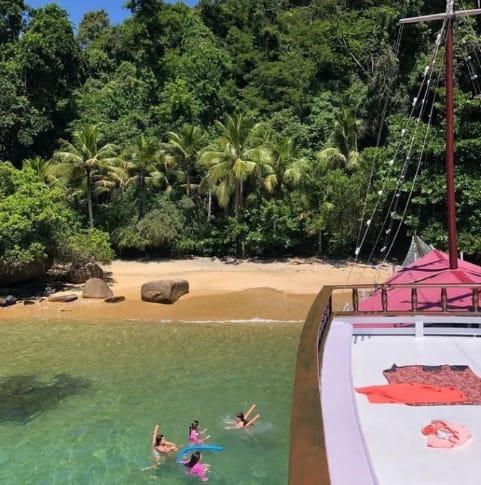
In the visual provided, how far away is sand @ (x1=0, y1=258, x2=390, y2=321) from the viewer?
26.3m

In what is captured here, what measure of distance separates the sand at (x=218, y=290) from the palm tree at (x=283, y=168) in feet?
16.4

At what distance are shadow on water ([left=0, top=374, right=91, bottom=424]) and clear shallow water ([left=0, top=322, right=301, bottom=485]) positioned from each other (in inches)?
1.1

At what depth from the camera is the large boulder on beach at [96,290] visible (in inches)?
1118

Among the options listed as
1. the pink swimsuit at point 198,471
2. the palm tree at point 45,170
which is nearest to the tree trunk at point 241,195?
the palm tree at point 45,170

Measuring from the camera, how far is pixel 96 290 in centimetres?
2850

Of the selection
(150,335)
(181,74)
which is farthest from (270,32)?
(150,335)

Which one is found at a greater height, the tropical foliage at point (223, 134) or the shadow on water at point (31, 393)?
the tropical foliage at point (223, 134)

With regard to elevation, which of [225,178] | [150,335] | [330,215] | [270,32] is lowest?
[150,335]

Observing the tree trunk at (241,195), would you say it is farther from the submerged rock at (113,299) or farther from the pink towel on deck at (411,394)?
the pink towel on deck at (411,394)

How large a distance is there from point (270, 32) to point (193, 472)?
5143 centimetres

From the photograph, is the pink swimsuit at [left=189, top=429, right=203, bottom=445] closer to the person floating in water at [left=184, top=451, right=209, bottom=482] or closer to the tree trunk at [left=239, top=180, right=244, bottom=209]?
the person floating in water at [left=184, top=451, right=209, bottom=482]

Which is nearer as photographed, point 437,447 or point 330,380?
point 437,447

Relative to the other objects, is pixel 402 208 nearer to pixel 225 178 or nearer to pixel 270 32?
pixel 225 178

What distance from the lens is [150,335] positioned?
76.3 feet
